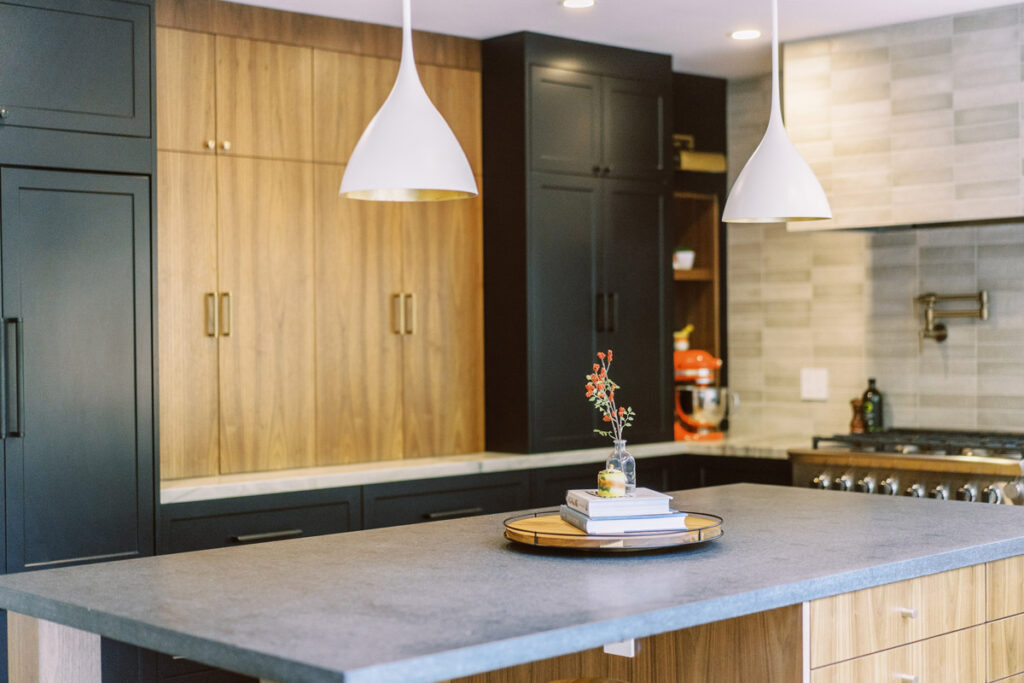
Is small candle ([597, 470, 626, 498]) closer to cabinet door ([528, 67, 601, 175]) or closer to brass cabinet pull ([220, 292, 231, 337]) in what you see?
brass cabinet pull ([220, 292, 231, 337])

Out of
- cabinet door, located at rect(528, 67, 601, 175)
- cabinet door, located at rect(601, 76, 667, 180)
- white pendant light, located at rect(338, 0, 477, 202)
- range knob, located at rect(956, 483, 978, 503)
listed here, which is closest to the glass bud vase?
white pendant light, located at rect(338, 0, 477, 202)

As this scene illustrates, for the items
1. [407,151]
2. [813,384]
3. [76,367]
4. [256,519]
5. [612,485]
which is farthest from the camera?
[813,384]

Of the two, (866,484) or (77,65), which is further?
(866,484)

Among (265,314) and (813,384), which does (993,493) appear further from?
(265,314)

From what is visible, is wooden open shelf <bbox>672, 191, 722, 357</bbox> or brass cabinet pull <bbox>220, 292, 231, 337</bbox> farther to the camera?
wooden open shelf <bbox>672, 191, 722, 357</bbox>

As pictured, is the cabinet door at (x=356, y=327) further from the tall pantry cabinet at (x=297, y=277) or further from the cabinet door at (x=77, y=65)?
the cabinet door at (x=77, y=65)

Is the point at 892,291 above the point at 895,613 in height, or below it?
above

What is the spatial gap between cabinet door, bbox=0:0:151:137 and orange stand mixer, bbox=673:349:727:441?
2.64 m

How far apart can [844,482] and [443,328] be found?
1622 mm

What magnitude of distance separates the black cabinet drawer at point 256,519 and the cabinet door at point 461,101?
1473 millimetres

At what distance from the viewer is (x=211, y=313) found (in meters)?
4.10

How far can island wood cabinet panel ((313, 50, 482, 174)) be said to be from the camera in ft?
14.4

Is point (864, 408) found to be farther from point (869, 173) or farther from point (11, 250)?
point (11, 250)

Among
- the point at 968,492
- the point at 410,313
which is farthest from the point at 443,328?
the point at 968,492
